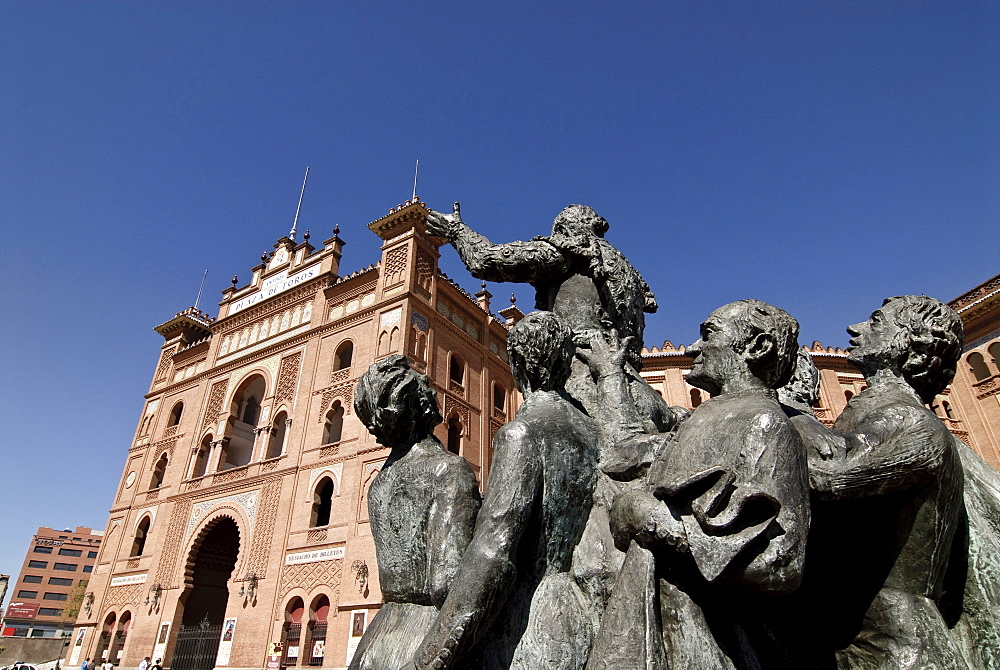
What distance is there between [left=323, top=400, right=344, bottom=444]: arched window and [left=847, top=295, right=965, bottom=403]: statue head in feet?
63.3

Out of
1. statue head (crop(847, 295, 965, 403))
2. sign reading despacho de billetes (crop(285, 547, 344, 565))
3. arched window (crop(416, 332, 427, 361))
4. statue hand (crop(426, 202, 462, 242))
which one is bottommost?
statue head (crop(847, 295, 965, 403))

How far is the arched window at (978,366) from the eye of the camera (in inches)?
895

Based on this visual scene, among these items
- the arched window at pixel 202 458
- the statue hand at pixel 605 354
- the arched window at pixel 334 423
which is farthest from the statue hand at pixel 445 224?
the arched window at pixel 202 458

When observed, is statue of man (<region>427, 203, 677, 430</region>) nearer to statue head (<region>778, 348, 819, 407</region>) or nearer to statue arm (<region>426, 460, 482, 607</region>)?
statue head (<region>778, 348, 819, 407</region>)

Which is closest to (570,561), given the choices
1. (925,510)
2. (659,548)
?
(659,548)

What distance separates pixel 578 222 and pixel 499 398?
72.2 ft

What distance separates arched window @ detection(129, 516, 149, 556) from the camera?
23.3 m

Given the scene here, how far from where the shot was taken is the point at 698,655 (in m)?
1.33

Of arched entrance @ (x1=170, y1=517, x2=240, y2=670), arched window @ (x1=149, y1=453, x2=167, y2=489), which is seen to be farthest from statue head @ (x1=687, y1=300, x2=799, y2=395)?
arched window @ (x1=149, y1=453, x2=167, y2=489)

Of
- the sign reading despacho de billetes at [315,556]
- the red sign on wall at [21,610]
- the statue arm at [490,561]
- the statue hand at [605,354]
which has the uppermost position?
the red sign on wall at [21,610]

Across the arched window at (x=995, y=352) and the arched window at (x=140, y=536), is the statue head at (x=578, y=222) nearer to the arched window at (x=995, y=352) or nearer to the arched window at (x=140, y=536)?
the arched window at (x=995, y=352)

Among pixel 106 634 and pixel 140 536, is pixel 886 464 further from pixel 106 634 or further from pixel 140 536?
pixel 140 536

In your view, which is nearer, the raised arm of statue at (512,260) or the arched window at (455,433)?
the raised arm of statue at (512,260)

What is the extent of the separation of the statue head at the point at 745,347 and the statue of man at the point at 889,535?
0.25m
